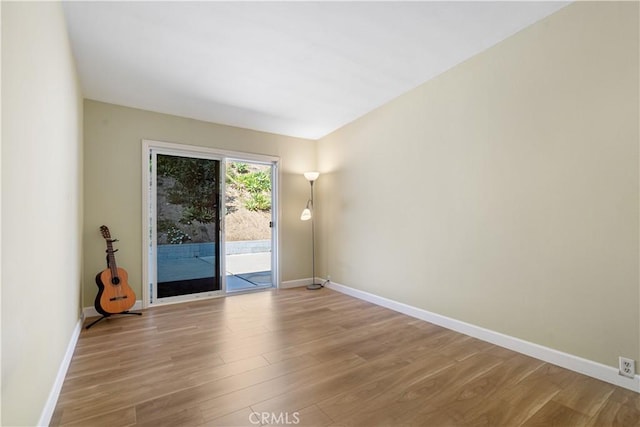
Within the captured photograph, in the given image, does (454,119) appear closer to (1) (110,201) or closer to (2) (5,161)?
(2) (5,161)

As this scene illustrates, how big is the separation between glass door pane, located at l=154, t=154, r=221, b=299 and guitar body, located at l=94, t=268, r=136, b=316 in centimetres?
49

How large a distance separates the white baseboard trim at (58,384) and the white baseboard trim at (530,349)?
121 inches

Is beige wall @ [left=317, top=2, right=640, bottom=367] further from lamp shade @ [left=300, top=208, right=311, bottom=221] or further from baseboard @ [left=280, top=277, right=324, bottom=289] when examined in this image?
baseboard @ [left=280, top=277, right=324, bottom=289]

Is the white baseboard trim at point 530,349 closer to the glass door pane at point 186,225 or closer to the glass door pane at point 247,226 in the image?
the glass door pane at point 186,225

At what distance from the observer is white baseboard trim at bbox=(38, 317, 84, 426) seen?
1576 mm

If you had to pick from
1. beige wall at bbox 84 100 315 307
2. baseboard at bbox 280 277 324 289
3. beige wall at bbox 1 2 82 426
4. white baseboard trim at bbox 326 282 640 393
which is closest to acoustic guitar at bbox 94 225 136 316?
beige wall at bbox 84 100 315 307

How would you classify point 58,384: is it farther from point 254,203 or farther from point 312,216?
point 254,203

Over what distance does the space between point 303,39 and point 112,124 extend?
2.61 metres

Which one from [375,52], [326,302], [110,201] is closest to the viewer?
[375,52]

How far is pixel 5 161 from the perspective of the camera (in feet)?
3.52

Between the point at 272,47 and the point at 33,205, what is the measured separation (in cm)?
208

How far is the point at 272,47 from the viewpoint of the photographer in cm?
262

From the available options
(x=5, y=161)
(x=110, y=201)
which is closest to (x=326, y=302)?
(x=110, y=201)

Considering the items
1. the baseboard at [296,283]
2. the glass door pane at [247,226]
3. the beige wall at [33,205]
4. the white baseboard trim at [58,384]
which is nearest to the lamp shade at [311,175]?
the glass door pane at [247,226]
